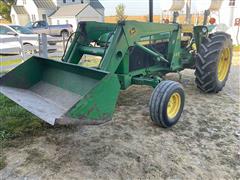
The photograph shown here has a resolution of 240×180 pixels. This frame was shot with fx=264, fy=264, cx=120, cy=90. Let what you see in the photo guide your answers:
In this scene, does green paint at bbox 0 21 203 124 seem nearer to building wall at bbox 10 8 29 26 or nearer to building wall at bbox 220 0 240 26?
building wall at bbox 220 0 240 26

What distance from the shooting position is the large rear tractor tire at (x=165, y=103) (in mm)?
3611

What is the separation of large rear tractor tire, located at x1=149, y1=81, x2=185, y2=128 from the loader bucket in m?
0.79

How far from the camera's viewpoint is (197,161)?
3055 millimetres

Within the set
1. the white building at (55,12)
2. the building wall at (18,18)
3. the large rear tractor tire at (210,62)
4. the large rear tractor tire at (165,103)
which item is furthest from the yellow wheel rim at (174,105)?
the building wall at (18,18)

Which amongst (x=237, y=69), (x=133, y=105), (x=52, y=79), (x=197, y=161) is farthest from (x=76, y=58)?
(x=237, y=69)

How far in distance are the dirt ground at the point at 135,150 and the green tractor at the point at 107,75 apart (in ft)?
1.26

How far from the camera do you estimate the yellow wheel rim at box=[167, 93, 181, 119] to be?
3922 millimetres

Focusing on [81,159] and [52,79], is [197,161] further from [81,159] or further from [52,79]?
[52,79]

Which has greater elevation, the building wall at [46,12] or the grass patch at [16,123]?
the building wall at [46,12]

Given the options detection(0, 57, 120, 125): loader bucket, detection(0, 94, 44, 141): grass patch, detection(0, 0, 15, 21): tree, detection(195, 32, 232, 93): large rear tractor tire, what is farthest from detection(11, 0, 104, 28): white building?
detection(0, 57, 120, 125): loader bucket

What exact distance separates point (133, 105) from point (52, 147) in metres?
1.96

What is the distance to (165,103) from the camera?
360 cm

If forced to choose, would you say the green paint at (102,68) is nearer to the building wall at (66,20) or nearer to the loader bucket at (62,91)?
the loader bucket at (62,91)

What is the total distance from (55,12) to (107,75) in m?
35.2
